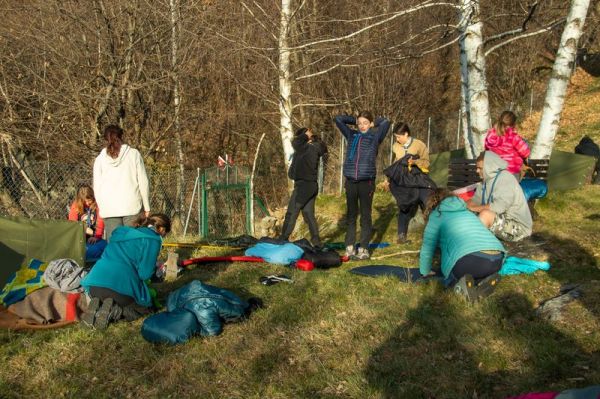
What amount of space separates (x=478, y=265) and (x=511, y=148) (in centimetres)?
330

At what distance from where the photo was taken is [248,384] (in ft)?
13.9

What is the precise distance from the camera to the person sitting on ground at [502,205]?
22.6 ft

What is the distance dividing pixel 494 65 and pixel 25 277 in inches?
960

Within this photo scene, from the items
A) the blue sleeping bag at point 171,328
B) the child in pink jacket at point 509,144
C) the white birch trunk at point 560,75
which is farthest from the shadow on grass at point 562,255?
the blue sleeping bag at point 171,328

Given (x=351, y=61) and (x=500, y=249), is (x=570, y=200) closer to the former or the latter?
(x=500, y=249)

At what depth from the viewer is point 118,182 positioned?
6.78 m

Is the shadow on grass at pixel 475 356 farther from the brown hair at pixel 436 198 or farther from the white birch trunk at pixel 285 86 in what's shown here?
the white birch trunk at pixel 285 86

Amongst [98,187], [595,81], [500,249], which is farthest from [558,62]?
Result: [595,81]

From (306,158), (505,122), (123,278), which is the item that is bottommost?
(123,278)

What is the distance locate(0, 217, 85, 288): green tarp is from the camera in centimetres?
661

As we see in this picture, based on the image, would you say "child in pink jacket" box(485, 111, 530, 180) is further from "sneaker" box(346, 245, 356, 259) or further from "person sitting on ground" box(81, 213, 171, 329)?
"person sitting on ground" box(81, 213, 171, 329)

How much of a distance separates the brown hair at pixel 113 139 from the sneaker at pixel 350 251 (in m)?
3.20

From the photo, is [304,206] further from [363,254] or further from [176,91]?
[176,91]

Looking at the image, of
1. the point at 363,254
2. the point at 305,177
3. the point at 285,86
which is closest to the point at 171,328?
the point at 363,254
